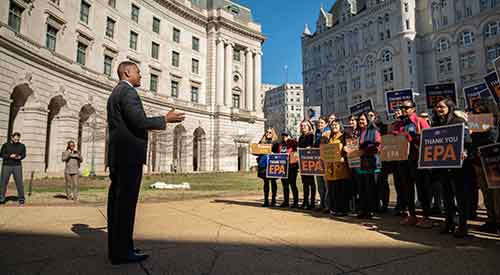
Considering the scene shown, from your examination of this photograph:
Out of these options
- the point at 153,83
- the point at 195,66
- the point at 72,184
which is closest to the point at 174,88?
the point at 153,83

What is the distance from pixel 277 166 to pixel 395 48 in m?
56.3

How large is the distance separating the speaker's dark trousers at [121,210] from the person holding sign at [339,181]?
483cm

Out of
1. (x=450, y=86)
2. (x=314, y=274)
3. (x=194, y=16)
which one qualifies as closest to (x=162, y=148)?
(x=194, y=16)

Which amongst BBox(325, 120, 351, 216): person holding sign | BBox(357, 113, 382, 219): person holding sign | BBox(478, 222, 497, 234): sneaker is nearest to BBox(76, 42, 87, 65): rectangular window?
BBox(325, 120, 351, 216): person holding sign

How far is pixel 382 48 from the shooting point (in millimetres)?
56500

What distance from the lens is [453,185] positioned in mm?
4730

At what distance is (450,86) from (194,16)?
39.1 m

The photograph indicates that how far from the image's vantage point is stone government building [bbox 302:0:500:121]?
45.9 m

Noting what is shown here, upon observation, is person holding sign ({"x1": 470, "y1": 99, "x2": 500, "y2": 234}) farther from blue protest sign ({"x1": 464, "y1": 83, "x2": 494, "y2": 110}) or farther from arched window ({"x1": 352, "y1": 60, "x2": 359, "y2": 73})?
arched window ({"x1": 352, "y1": 60, "x2": 359, "y2": 73})

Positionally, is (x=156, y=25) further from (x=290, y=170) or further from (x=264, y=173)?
(x=290, y=170)

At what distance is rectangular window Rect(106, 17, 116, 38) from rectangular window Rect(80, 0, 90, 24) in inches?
106

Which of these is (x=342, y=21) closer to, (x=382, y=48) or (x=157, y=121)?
(x=382, y=48)

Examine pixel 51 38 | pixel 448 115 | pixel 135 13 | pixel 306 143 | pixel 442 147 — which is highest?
pixel 135 13

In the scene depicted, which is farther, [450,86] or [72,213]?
[450,86]
